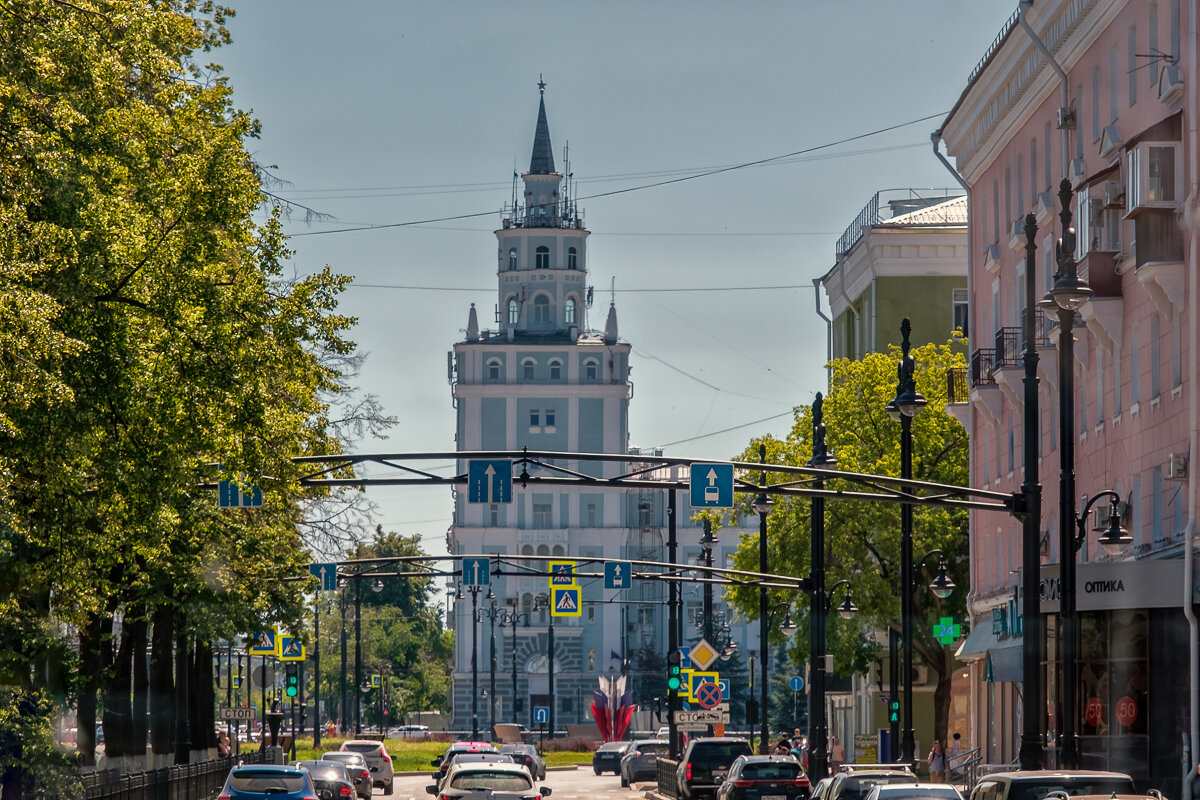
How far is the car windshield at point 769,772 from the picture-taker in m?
36.7

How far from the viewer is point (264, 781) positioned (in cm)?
2997

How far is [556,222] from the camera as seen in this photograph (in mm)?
152750

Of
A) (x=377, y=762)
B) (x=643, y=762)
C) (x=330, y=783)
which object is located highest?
(x=330, y=783)

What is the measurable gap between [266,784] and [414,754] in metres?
66.6

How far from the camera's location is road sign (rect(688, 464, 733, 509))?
32.6 meters

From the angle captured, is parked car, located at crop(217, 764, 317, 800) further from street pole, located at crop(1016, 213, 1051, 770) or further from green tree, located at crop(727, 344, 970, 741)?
green tree, located at crop(727, 344, 970, 741)

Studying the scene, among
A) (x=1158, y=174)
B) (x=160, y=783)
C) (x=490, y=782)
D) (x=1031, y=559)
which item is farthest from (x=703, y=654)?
(x=1031, y=559)

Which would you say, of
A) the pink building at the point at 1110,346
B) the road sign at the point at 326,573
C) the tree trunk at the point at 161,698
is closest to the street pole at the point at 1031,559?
the pink building at the point at 1110,346

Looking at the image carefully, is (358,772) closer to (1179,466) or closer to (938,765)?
(938,765)

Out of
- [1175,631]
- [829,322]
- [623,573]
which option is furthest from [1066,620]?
[829,322]

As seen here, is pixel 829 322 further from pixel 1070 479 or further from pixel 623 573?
pixel 1070 479

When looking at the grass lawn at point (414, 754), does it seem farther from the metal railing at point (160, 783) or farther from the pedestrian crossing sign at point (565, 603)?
the metal railing at point (160, 783)

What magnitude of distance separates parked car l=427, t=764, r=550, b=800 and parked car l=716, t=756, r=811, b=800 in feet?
23.0

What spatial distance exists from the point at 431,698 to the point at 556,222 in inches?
1727
